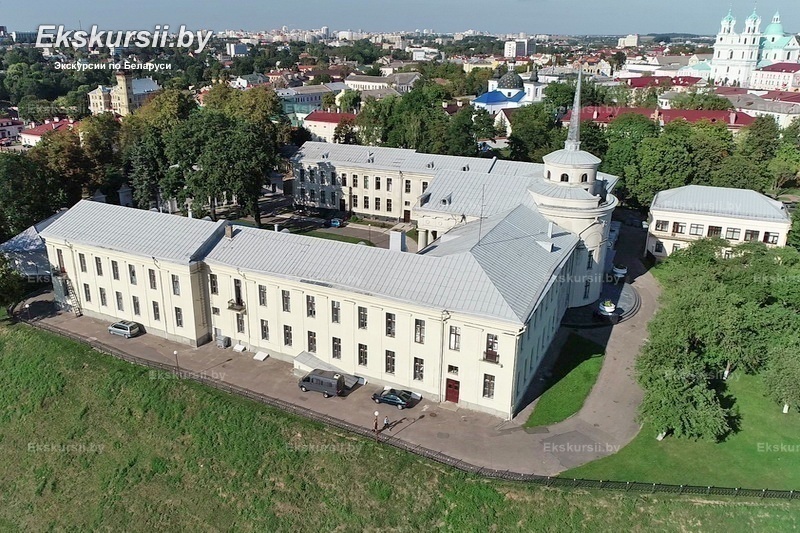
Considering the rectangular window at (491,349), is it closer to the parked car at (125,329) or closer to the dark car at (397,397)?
the dark car at (397,397)

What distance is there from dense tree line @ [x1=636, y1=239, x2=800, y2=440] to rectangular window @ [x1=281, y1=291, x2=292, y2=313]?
2310cm

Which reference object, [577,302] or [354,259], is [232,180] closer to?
[354,259]

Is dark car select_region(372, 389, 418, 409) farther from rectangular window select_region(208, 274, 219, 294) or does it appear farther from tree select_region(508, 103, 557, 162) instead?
tree select_region(508, 103, 557, 162)

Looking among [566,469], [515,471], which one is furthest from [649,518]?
[515,471]

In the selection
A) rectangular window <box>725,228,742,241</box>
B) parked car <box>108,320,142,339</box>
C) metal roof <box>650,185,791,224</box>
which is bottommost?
parked car <box>108,320,142,339</box>

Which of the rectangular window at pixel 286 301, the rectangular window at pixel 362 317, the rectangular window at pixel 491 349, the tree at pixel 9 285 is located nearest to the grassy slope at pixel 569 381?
the rectangular window at pixel 491 349

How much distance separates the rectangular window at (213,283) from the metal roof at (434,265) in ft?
4.48

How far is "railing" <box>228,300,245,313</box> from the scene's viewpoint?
42.8m

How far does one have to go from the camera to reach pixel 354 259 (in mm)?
40312

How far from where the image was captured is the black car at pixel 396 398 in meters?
36.7

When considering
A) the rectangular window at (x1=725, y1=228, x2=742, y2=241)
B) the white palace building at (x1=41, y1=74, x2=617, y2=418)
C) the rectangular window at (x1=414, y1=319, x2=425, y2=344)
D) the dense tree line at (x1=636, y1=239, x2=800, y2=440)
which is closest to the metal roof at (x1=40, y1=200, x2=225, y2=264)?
the white palace building at (x1=41, y1=74, x2=617, y2=418)

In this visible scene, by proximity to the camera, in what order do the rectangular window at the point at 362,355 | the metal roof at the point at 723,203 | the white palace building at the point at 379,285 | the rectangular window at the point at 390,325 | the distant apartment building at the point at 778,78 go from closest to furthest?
the white palace building at the point at 379,285, the rectangular window at the point at 390,325, the rectangular window at the point at 362,355, the metal roof at the point at 723,203, the distant apartment building at the point at 778,78

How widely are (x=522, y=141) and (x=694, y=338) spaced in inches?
2069

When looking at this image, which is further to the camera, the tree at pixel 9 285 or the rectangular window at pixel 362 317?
the tree at pixel 9 285
